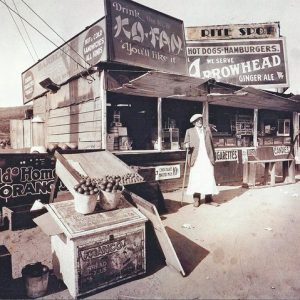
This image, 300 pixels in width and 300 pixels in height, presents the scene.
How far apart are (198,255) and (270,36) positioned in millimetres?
13926

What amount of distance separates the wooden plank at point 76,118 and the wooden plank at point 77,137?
0.42 metres

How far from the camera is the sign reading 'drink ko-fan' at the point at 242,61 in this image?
13.5m

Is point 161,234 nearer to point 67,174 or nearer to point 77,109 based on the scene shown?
point 67,174

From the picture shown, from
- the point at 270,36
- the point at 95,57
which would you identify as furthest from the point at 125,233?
the point at 270,36

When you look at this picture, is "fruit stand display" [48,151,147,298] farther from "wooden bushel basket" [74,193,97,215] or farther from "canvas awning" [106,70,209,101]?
"canvas awning" [106,70,209,101]

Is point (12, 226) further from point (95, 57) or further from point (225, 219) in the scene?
point (95, 57)

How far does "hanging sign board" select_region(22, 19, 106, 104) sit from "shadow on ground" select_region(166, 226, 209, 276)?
205 inches

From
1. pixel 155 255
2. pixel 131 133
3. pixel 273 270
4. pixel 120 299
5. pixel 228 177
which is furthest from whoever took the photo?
pixel 228 177

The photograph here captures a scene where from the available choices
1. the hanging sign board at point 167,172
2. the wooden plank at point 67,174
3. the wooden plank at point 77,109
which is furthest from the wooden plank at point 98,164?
the hanging sign board at point 167,172

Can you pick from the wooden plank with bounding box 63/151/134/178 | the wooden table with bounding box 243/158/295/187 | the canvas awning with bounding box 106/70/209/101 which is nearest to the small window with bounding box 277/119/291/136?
the wooden table with bounding box 243/158/295/187

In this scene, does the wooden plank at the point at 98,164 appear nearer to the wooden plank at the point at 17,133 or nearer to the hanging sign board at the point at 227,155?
the hanging sign board at the point at 227,155

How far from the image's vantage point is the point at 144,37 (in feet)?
29.7

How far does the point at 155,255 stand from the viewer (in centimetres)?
455

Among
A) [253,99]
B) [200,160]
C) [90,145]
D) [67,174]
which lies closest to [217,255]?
[67,174]
